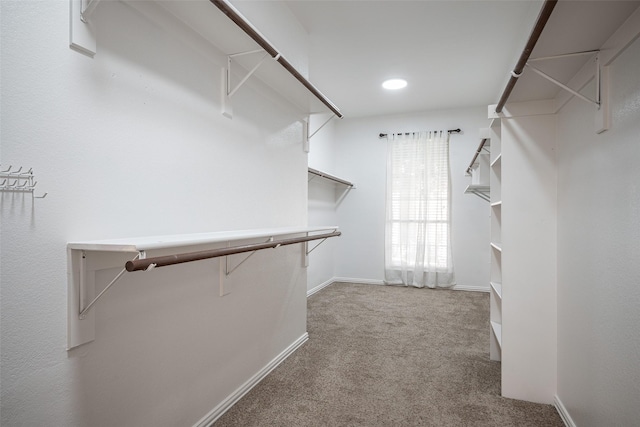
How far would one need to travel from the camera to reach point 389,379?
2180 millimetres

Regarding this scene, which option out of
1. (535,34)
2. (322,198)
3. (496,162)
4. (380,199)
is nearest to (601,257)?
(535,34)

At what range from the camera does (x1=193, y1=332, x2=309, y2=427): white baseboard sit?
168cm

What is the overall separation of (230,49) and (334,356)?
2124 mm

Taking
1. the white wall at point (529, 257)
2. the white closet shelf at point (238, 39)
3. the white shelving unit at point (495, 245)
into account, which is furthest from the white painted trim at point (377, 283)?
the white closet shelf at point (238, 39)

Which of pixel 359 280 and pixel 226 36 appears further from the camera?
pixel 359 280

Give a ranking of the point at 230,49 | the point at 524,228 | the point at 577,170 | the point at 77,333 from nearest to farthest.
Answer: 1. the point at 77,333
2. the point at 577,170
3. the point at 230,49
4. the point at 524,228

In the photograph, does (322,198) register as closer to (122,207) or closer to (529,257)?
(529,257)

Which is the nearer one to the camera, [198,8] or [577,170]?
[198,8]


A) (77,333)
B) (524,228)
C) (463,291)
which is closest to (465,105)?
(463,291)

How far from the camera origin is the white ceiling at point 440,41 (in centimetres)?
126

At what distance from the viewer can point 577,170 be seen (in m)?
1.59

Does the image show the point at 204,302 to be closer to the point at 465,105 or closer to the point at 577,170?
the point at 577,170

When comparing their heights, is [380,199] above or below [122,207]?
above

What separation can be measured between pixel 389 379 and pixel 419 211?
117 inches
